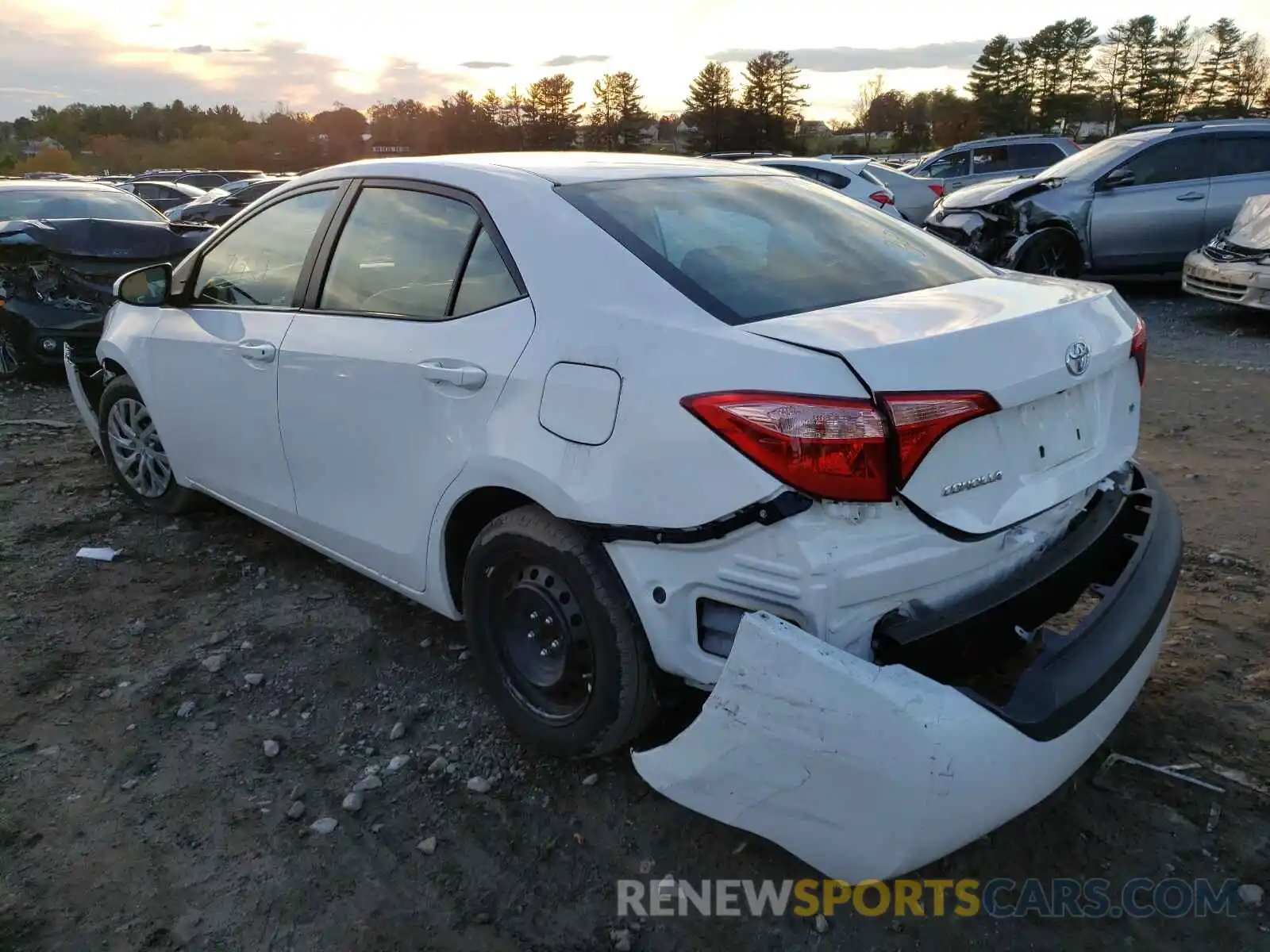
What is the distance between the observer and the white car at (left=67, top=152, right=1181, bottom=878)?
2004mm

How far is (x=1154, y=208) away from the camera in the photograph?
33.0ft

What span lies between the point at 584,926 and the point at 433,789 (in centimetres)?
69

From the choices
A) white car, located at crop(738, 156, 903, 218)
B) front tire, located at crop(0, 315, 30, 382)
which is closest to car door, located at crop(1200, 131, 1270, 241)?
white car, located at crop(738, 156, 903, 218)

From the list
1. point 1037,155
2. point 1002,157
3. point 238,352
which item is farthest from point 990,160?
point 238,352

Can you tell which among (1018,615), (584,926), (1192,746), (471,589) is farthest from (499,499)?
(1192,746)

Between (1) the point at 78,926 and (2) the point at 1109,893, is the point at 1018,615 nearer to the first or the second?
(2) the point at 1109,893

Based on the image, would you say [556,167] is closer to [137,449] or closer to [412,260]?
[412,260]

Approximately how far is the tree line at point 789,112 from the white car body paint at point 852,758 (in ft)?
167

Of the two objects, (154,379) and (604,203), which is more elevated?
(604,203)

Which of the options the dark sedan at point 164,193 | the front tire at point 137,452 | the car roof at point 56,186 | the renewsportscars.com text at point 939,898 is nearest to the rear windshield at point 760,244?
the renewsportscars.com text at point 939,898

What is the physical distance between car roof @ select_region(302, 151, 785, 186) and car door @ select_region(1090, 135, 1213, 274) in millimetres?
8005

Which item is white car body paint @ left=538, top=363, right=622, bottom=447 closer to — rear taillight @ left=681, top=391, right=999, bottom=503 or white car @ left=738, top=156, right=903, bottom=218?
rear taillight @ left=681, top=391, right=999, bottom=503

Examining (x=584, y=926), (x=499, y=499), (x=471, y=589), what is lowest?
(x=584, y=926)

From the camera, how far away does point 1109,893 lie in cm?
228
